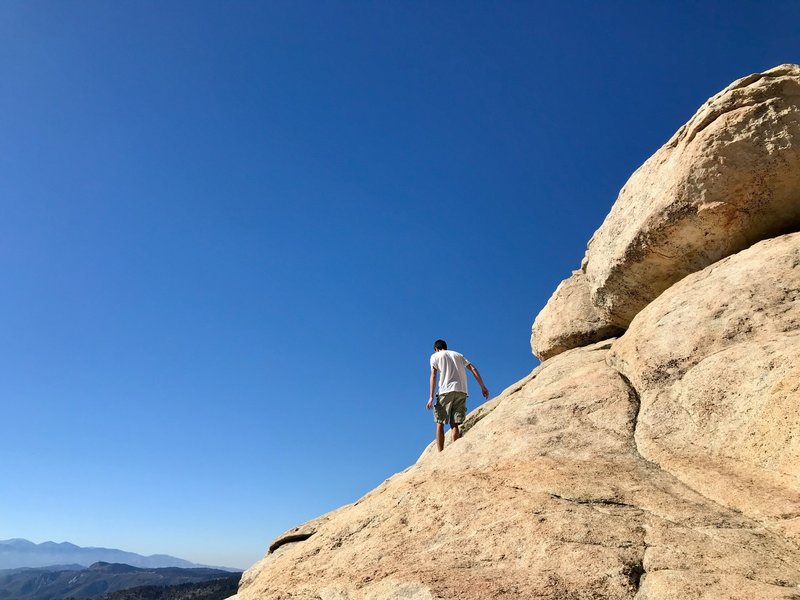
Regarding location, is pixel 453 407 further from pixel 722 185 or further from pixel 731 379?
pixel 722 185

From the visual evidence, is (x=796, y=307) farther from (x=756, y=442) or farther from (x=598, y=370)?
(x=598, y=370)

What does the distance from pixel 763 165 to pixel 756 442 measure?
7458 mm

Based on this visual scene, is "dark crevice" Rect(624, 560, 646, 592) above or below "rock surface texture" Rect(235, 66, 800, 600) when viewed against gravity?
below

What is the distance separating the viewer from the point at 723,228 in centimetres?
1346

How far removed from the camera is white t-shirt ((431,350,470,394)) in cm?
1566

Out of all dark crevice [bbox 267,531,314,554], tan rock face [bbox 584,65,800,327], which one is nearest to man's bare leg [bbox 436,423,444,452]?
dark crevice [bbox 267,531,314,554]

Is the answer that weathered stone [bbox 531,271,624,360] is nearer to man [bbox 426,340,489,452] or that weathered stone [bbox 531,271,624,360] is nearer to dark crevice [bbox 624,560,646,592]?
man [bbox 426,340,489,452]

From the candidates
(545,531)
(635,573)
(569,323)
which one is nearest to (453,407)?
(569,323)

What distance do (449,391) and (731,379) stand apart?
7.52 m

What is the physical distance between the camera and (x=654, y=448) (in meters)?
9.79

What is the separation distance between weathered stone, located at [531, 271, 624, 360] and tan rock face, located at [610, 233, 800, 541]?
4200mm

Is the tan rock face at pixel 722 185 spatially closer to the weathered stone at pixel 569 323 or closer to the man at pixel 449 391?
the weathered stone at pixel 569 323

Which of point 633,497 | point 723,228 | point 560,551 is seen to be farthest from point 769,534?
point 723,228

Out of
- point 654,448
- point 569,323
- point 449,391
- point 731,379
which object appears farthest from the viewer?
point 569,323
